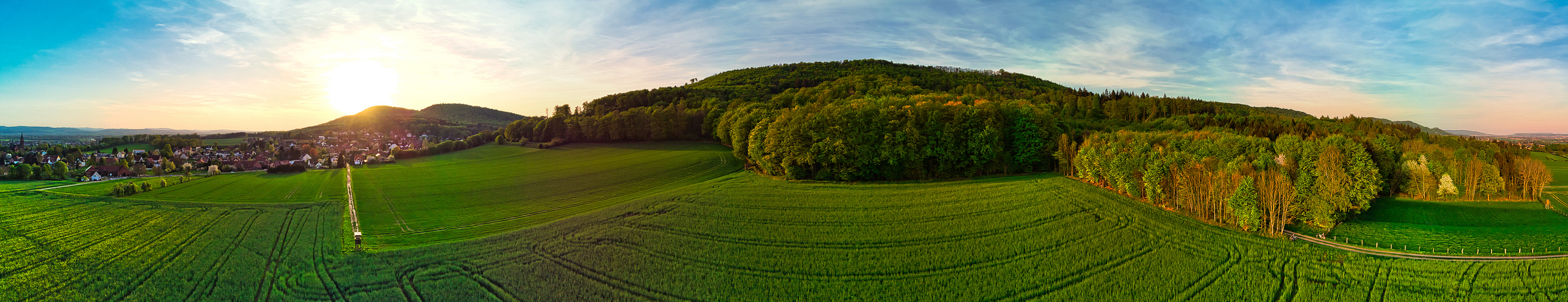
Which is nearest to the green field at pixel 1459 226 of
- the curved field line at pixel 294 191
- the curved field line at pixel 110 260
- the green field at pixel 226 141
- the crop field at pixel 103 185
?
the curved field line at pixel 110 260

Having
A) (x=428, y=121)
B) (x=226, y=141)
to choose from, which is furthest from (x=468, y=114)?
(x=226, y=141)

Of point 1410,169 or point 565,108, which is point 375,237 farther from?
point 565,108

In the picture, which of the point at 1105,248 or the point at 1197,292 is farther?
the point at 1105,248

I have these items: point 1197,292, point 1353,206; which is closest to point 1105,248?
point 1197,292

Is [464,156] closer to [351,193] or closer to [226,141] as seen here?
[351,193]

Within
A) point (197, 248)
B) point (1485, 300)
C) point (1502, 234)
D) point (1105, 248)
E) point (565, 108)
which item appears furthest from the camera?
point (565, 108)

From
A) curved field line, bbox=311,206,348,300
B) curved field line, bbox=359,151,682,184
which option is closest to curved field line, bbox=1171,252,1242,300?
curved field line, bbox=311,206,348,300

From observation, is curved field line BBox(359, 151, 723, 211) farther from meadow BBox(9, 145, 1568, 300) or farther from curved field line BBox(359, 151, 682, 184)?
meadow BBox(9, 145, 1568, 300)
